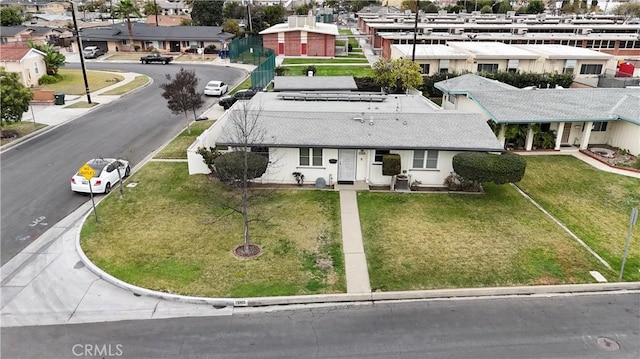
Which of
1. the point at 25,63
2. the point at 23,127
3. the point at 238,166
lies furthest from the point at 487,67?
the point at 25,63

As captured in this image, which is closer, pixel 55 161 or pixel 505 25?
pixel 55 161

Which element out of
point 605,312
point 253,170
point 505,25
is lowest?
point 605,312

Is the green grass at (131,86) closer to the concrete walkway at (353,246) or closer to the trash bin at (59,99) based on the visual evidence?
the trash bin at (59,99)

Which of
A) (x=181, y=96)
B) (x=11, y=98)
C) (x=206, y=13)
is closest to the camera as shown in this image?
(x=11, y=98)

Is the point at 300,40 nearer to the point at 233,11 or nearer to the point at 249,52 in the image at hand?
the point at 249,52

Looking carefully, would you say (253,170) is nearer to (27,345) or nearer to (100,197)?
(100,197)

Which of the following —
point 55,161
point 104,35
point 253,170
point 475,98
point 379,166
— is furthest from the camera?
point 104,35

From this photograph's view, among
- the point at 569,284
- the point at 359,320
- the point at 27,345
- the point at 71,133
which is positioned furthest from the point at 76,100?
the point at 569,284

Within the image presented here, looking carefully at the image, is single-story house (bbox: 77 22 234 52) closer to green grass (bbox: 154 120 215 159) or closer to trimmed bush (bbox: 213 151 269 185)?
green grass (bbox: 154 120 215 159)
